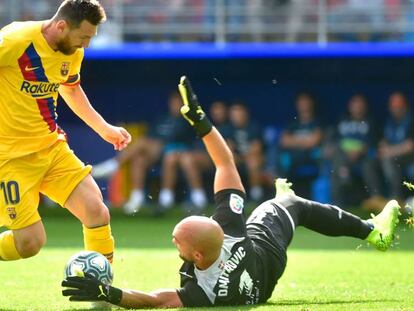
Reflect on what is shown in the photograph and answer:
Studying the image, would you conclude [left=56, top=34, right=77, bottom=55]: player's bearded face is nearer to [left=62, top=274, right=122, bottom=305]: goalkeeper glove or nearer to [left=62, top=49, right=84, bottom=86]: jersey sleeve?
[left=62, top=49, right=84, bottom=86]: jersey sleeve

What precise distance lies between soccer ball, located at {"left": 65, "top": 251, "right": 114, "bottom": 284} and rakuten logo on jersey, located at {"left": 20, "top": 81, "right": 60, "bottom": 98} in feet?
4.27

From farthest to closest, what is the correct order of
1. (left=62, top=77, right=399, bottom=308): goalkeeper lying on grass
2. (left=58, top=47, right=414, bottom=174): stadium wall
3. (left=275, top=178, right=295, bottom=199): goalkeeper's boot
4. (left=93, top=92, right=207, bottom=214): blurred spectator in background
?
1. (left=58, top=47, right=414, bottom=174): stadium wall
2. (left=93, top=92, right=207, bottom=214): blurred spectator in background
3. (left=275, top=178, right=295, bottom=199): goalkeeper's boot
4. (left=62, top=77, right=399, bottom=308): goalkeeper lying on grass

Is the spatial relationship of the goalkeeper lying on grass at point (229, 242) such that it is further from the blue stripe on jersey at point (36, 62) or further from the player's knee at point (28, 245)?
the blue stripe on jersey at point (36, 62)

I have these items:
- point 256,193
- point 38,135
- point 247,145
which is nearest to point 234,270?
point 38,135

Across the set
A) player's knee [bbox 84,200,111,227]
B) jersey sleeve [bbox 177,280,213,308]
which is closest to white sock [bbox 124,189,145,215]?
player's knee [bbox 84,200,111,227]

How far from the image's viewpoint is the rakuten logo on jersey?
7250mm

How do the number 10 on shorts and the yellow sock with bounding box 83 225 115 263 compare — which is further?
the yellow sock with bounding box 83 225 115 263

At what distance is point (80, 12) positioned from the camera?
7105mm

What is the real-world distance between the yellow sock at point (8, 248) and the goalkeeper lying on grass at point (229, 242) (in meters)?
0.61

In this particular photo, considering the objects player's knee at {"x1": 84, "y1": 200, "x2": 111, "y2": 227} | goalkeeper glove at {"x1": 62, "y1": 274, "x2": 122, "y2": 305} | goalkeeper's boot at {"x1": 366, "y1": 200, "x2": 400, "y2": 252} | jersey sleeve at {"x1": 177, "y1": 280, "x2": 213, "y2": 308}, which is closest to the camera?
goalkeeper glove at {"x1": 62, "y1": 274, "x2": 122, "y2": 305}

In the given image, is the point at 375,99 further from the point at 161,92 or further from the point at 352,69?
the point at 161,92

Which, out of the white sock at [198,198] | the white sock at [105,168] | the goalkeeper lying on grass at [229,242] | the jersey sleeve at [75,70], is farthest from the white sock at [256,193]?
the jersey sleeve at [75,70]

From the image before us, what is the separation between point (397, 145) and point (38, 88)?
9.74 m

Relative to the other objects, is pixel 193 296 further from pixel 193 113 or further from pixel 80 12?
pixel 80 12
